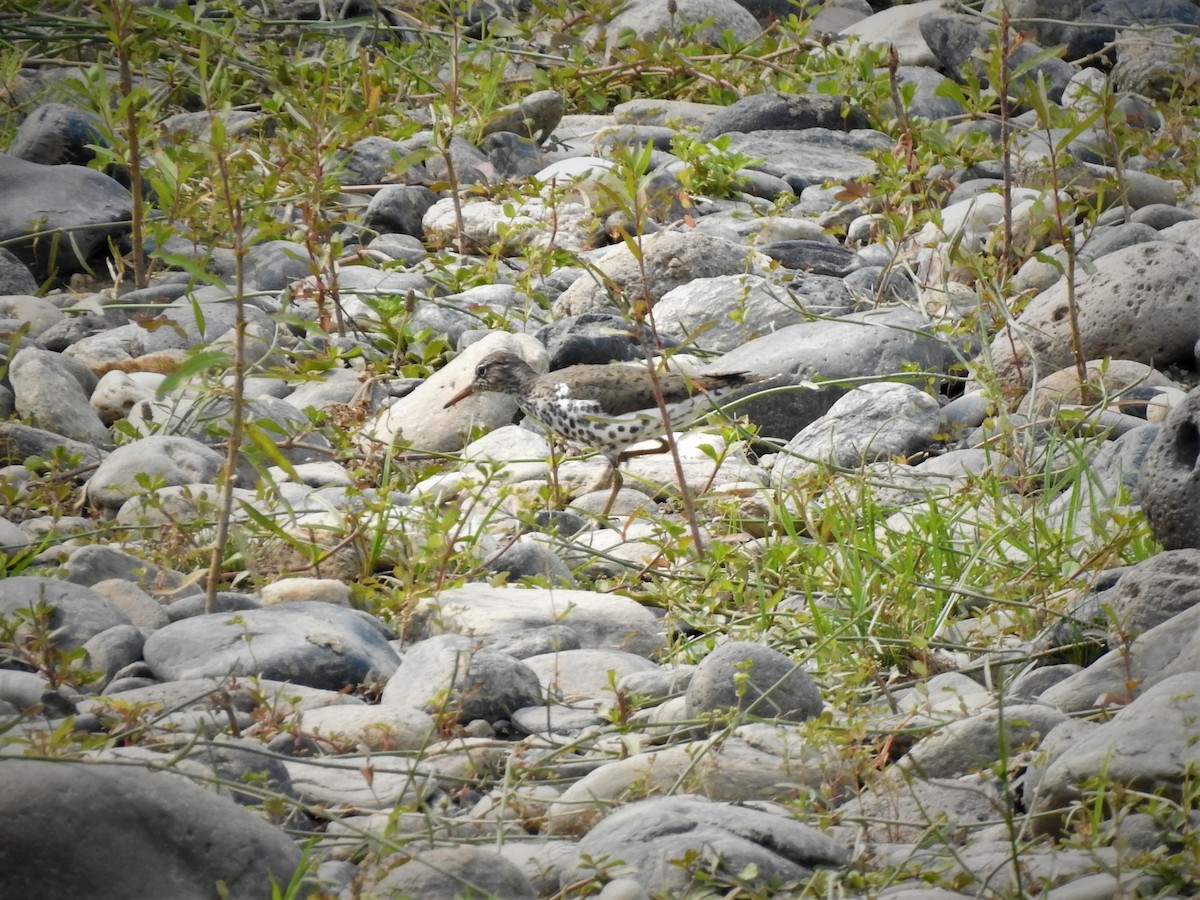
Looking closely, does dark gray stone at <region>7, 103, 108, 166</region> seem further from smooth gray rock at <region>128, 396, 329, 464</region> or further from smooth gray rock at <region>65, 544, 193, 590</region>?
smooth gray rock at <region>65, 544, 193, 590</region>

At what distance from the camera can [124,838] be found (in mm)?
2551

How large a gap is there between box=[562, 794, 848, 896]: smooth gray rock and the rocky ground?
0.03ft

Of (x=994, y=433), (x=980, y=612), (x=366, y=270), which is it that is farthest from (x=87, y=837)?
(x=366, y=270)

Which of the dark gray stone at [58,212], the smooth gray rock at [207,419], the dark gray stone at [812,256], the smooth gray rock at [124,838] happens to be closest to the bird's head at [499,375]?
the smooth gray rock at [207,419]

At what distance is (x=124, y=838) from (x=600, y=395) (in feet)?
13.0

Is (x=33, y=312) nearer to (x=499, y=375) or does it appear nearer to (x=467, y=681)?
(x=499, y=375)

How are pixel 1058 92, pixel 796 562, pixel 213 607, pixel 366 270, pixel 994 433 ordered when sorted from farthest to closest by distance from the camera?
pixel 1058 92, pixel 366 270, pixel 994 433, pixel 796 562, pixel 213 607

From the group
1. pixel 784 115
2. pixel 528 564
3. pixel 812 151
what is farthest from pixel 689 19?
pixel 528 564

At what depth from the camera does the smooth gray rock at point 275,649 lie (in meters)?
3.87

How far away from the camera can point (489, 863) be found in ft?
8.65

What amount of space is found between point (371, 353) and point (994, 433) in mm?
3355

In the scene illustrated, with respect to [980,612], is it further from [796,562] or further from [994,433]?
[994,433]

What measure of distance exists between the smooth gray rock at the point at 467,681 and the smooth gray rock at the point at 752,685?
20.8 inches

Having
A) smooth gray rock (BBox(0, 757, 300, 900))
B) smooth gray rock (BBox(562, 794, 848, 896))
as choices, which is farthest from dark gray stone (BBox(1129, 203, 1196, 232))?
smooth gray rock (BBox(0, 757, 300, 900))
